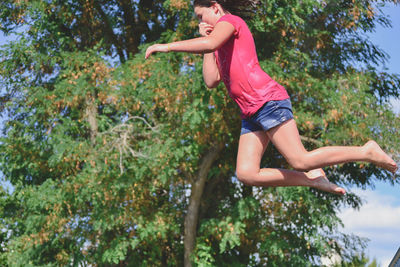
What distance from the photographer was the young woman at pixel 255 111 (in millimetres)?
3510

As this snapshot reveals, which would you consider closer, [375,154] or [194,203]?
[375,154]

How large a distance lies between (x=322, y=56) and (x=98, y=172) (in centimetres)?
538

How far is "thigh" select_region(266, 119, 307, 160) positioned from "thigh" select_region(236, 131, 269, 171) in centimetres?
11

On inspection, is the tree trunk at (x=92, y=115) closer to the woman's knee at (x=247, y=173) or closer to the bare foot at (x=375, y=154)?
the woman's knee at (x=247, y=173)

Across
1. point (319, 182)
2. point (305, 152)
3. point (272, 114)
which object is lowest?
point (319, 182)

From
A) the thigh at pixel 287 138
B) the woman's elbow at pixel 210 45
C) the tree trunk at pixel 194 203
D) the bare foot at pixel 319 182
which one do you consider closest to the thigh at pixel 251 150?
the thigh at pixel 287 138

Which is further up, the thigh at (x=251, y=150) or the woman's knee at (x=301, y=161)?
the thigh at (x=251, y=150)

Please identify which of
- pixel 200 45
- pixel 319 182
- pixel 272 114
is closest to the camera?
pixel 200 45

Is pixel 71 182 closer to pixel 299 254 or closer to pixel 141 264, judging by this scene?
pixel 141 264

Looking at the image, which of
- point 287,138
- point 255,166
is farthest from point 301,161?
point 255,166

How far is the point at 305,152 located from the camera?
141 inches

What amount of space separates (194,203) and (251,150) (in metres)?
7.92

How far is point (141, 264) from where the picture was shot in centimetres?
1159

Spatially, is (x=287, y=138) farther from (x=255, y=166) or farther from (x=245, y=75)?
(x=245, y=75)
